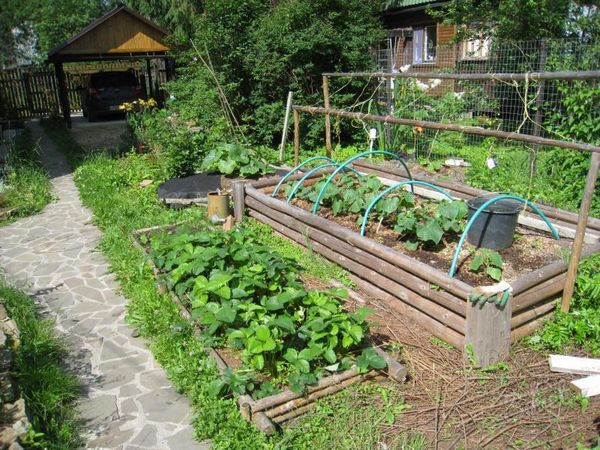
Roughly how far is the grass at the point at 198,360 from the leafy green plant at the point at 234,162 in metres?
0.87

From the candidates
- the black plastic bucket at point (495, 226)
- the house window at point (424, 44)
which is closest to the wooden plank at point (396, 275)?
the black plastic bucket at point (495, 226)

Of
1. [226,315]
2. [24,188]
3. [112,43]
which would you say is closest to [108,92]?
[112,43]

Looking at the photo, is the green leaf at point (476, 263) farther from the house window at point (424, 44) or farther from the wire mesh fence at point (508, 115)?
the house window at point (424, 44)

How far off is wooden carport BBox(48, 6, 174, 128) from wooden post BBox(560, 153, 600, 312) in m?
15.1

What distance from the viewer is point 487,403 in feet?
10.9

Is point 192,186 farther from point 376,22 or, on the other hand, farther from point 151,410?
point 376,22

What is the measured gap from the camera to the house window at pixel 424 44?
16484mm

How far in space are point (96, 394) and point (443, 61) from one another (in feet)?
46.5

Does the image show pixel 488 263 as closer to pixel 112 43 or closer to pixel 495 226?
pixel 495 226

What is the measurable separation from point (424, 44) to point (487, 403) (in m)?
15.4

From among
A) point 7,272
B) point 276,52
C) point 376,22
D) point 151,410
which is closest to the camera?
point 151,410

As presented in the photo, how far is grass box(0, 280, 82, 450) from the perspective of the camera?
124 inches

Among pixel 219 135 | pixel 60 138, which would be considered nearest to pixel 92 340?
pixel 219 135

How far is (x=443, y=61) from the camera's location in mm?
15211
